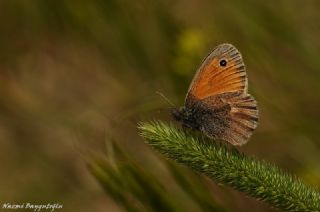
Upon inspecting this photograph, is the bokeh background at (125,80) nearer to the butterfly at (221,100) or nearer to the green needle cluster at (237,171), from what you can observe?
the butterfly at (221,100)

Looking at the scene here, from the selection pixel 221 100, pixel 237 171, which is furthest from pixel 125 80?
pixel 237 171

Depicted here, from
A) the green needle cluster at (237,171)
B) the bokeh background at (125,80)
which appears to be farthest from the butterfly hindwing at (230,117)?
the bokeh background at (125,80)

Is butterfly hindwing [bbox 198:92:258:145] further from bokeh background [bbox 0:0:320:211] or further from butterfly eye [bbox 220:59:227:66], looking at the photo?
bokeh background [bbox 0:0:320:211]

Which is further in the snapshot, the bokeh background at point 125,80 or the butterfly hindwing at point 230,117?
the bokeh background at point 125,80

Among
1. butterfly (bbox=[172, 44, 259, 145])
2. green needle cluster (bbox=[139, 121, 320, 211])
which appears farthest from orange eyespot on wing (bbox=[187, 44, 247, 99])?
green needle cluster (bbox=[139, 121, 320, 211])

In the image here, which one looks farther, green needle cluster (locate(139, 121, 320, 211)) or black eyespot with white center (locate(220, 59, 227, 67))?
black eyespot with white center (locate(220, 59, 227, 67))

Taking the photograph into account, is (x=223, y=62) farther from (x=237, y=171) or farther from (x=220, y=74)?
(x=237, y=171)

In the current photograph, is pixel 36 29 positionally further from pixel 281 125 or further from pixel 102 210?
pixel 281 125
